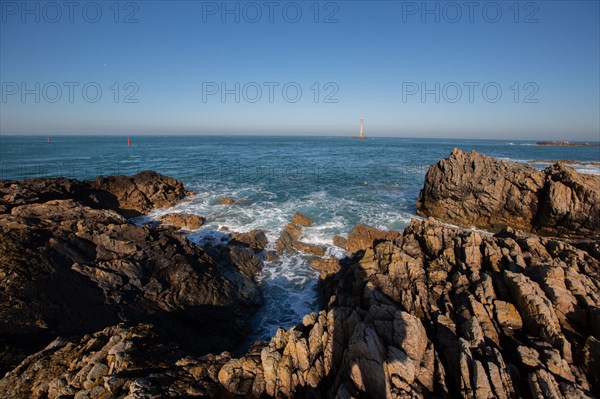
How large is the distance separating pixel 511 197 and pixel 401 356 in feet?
73.4

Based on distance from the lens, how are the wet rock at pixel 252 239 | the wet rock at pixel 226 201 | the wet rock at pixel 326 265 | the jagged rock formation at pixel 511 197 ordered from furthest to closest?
the wet rock at pixel 226 201 → the jagged rock formation at pixel 511 197 → the wet rock at pixel 252 239 → the wet rock at pixel 326 265

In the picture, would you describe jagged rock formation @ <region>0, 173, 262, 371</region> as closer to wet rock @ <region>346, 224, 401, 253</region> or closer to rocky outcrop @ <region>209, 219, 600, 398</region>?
rocky outcrop @ <region>209, 219, 600, 398</region>

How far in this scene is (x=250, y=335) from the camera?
12.4 metres

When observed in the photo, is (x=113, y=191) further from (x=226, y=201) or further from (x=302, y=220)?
(x=302, y=220)

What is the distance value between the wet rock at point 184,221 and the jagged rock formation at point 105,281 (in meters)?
6.14

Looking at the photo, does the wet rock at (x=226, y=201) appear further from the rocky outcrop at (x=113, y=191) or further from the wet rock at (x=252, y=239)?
the wet rock at (x=252, y=239)

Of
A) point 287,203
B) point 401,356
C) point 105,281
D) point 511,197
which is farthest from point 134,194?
point 511,197

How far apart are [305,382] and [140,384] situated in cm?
A: 370

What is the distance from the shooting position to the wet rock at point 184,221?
73.1ft

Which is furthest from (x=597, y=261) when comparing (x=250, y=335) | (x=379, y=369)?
(x=250, y=335)

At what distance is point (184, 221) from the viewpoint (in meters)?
22.5

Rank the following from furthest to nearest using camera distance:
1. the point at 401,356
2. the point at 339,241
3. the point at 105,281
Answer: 1. the point at 339,241
2. the point at 105,281
3. the point at 401,356

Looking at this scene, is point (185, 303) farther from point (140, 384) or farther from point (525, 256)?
point (525, 256)

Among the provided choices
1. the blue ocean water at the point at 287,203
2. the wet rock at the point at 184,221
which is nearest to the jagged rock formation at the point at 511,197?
the blue ocean water at the point at 287,203
